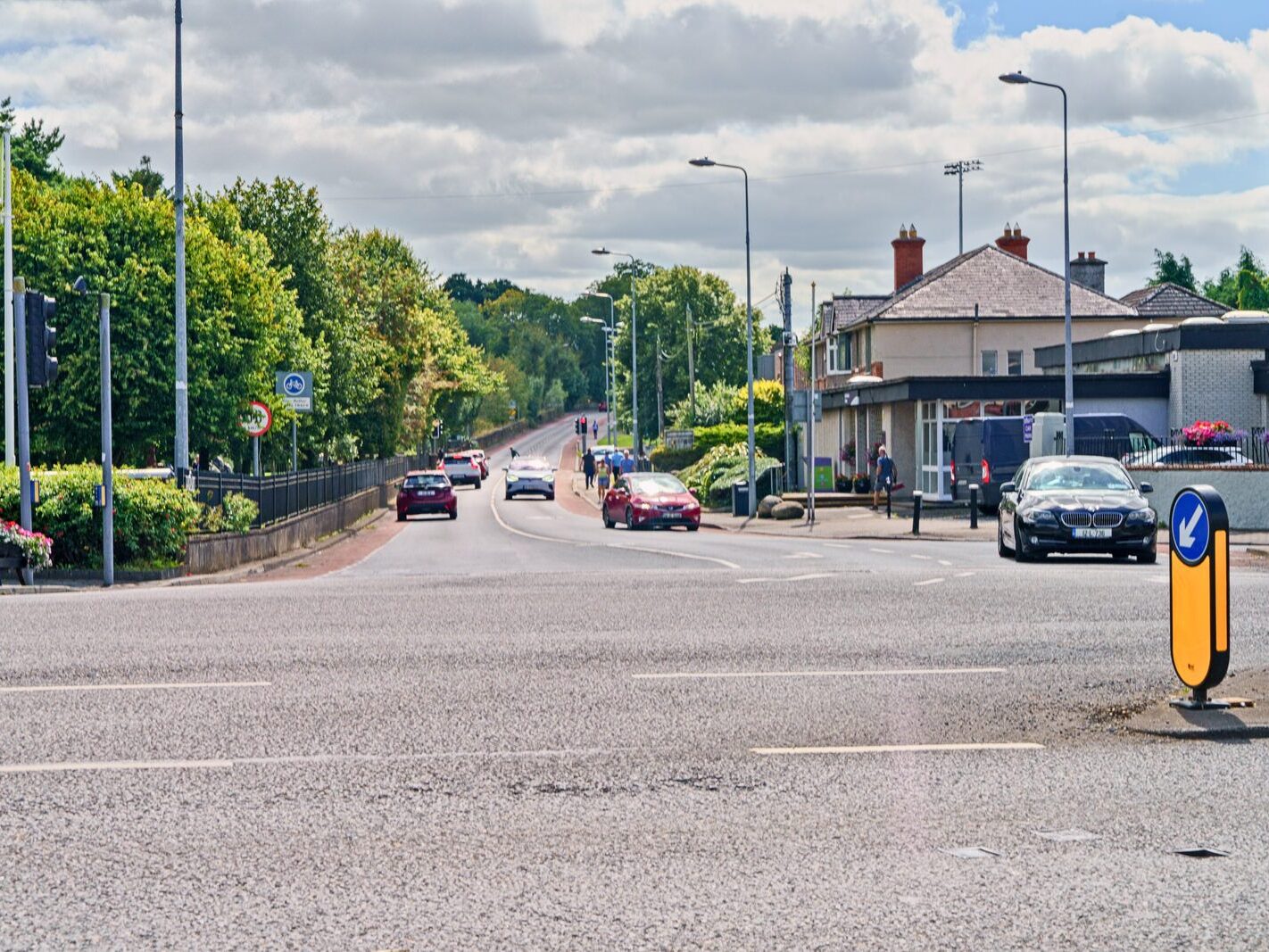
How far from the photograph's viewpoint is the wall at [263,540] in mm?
26391

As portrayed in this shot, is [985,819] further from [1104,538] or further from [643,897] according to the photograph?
[1104,538]

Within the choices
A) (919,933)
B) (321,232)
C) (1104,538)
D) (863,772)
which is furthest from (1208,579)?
(321,232)

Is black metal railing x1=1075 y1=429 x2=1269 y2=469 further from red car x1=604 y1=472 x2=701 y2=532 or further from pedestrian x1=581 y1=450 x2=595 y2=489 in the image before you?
pedestrian x1=581 y1=450 x2=595 y2=489

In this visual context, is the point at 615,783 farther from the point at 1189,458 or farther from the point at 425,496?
the point at 425,496

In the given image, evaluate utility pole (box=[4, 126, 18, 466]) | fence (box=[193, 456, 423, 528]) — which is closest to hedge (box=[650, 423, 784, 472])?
fence (box=[193, 456, 423, 528])

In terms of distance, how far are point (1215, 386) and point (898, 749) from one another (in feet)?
127

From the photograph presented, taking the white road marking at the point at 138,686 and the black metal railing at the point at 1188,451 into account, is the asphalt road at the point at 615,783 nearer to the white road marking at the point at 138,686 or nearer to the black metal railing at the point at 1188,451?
the white road marking at the point at 138,686

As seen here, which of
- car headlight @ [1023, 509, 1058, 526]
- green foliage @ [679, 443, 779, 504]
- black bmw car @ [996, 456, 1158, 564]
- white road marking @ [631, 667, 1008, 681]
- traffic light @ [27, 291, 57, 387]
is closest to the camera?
white road marking @ [631, 667, 1008, 681]

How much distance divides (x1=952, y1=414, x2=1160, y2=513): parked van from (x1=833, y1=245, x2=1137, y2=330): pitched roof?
63.1 ft

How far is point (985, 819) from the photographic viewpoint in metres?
6.99

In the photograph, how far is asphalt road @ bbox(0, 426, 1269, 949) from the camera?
553cm

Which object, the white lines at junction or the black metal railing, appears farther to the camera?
the black metal railing

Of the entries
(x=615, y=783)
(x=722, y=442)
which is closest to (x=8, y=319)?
(x=615, y=783)

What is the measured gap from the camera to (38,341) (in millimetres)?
22656
